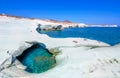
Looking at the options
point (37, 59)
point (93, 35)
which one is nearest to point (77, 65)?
point (37, 59)

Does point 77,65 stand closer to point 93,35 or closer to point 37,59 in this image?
point 37,59

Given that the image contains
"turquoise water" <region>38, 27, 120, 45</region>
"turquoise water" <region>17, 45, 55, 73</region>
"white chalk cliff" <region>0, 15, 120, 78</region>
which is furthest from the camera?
"turquoise water" <region>38, 27, 120, 45</region>

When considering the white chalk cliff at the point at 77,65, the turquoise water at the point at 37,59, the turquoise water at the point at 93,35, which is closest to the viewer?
the white chalk cliff at the point at 77,65

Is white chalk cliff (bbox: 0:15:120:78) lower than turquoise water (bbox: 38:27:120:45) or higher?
higher

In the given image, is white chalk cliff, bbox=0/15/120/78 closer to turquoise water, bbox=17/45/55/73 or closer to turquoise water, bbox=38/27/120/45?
turquoise water, bbox=17/45/55/73

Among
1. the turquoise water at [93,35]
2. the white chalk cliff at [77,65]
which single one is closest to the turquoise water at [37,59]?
the white chalk cliff at [77,65]

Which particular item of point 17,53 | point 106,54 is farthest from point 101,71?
point 17,53

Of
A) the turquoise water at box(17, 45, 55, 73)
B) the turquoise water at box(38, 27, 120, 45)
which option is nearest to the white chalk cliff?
the turquoise water at box(17, 45, 55, 73)

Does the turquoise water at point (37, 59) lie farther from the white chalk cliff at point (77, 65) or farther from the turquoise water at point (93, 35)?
the turquoise water at point (93, 35)
